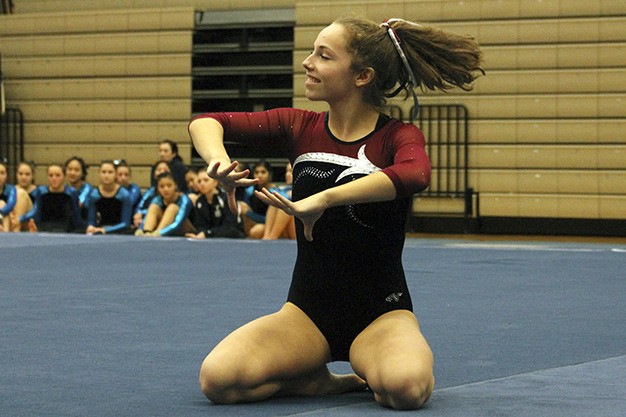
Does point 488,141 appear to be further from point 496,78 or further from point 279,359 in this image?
point 279,359

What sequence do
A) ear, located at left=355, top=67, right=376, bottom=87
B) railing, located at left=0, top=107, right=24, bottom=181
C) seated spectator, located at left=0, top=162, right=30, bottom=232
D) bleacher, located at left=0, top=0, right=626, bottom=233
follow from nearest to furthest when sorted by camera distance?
ear, located at left=355, top=67, right=376, bottom=87
seated spectator, located at left=0, top=162, right=30, bottom=232
bleacher, located at left=0, top=0, right=626, bottom=233
railing, located at left=0, top=107, right=24, bottom=181

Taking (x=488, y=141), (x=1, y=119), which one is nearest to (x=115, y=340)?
(x=488, y=141)

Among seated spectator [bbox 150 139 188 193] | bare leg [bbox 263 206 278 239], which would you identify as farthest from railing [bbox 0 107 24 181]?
bare leg [bbox 263 206 278 239]

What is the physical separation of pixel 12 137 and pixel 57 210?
474 centimetres

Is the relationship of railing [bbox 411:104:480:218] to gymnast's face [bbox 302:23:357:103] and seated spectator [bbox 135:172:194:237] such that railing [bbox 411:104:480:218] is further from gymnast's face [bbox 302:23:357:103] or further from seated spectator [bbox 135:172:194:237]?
gymnast's face [bbox 302:23:357:103]

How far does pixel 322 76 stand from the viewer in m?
3.06

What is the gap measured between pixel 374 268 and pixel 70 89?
12.7 m

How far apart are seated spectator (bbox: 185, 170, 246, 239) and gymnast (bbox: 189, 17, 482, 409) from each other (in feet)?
23.7

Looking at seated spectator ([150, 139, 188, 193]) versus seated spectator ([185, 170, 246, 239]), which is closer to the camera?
seated spectator ([185, 170, 246, 239])

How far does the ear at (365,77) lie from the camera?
10.1 ft

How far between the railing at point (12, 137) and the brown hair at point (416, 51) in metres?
12.8

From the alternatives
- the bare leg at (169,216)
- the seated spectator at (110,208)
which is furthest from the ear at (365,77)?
the seated spectator at (110,208)

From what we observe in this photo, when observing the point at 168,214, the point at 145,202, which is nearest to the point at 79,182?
the point at 145,202

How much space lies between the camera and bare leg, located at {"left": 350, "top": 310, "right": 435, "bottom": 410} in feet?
8.97
